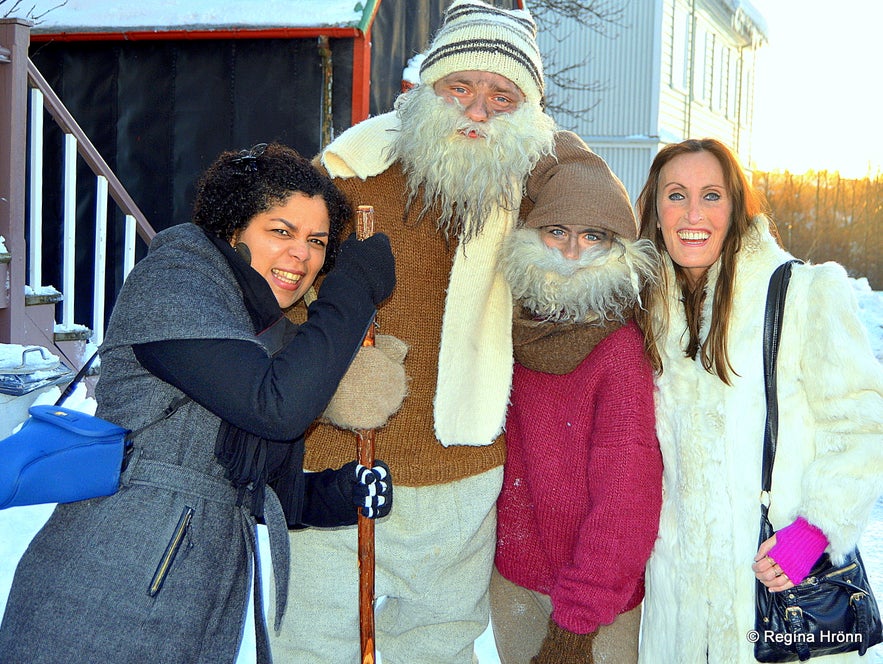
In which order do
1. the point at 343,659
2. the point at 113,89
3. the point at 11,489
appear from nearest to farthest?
the point at 11,489 → the point at 343,659 → the point at 113,89

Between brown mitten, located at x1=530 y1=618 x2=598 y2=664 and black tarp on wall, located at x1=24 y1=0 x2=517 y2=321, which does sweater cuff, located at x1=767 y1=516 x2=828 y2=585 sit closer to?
brown mitten, located at x1=530 y1=618 x2=598 y2=664

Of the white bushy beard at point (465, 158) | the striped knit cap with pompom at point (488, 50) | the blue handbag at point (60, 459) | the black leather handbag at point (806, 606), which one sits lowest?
the black leather handbag at point (806, 606)

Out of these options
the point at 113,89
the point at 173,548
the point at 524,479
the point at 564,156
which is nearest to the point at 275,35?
the point at 113,89

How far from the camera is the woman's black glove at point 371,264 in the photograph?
214 cm

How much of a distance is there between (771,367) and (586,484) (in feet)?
2.05

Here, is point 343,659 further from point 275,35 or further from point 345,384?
point 275,35

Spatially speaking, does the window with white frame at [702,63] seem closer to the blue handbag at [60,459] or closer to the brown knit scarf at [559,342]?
the brown knit scarf at [559,342]

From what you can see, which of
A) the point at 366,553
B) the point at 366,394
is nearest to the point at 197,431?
the point at 366,394

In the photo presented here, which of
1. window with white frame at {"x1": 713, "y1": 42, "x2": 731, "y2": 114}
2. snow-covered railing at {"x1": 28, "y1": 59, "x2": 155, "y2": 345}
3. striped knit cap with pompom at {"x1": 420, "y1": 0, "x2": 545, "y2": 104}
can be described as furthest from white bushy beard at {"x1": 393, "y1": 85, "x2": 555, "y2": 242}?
window with white frame at {"x1": 713, "y1": 42, "x2": 731, "y2": 114}

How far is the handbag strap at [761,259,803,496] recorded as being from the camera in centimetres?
244

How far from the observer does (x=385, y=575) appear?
8.52ft

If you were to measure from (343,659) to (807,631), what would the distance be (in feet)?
4.34

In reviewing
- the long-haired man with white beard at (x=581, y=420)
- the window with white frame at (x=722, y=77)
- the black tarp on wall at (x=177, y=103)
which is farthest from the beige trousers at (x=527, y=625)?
the window with white frame at (x=722, y=77)

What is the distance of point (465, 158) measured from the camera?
2605 mm
